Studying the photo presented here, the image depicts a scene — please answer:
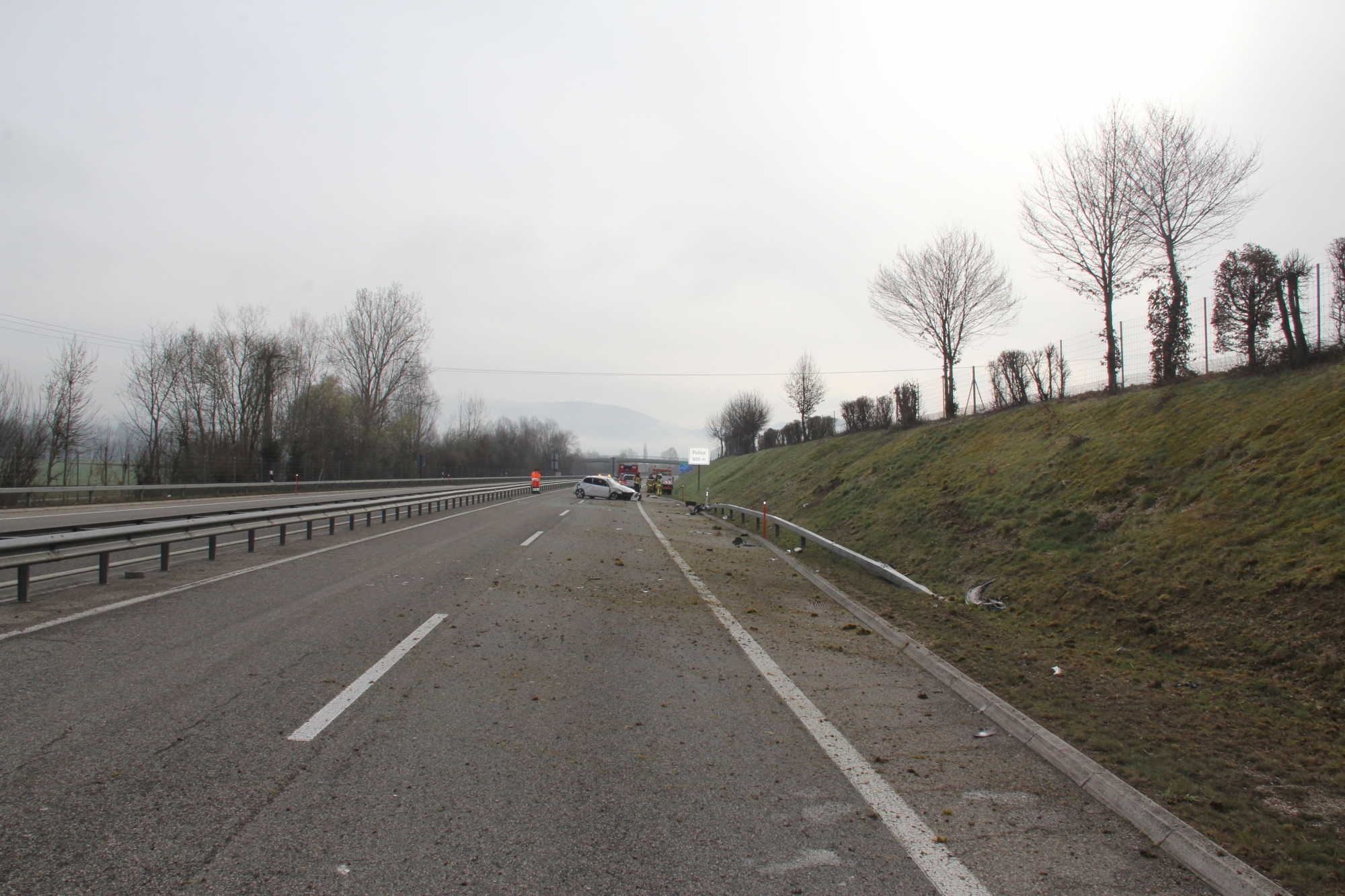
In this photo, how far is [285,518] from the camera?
45.2 ft

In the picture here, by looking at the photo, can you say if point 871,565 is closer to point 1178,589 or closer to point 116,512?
point 1178,589

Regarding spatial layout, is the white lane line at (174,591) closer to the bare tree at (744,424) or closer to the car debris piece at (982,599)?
the car debris piece at (982,599)

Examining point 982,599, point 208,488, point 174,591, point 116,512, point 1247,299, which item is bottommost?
point 982,599

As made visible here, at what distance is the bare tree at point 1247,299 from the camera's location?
12883mm

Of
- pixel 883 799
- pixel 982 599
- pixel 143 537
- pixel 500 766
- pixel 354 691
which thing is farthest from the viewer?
pixel 982 599

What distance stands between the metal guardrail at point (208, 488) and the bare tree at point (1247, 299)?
3237cm

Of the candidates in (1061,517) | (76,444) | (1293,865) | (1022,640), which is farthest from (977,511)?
(76,444)

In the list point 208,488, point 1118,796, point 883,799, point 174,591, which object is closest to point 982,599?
point 1118,796

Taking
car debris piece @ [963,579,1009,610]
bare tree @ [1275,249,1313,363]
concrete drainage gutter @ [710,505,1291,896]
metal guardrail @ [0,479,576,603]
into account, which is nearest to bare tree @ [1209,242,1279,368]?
bare tree @ [1275,249,1313,363]

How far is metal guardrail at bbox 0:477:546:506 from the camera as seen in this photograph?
24.2m

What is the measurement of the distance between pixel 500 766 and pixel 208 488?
1381 inches

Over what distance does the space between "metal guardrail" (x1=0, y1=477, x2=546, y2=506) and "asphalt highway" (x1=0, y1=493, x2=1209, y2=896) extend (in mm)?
22116

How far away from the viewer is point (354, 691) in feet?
16.2

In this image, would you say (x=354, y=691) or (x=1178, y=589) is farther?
(x=1178, y=589)
